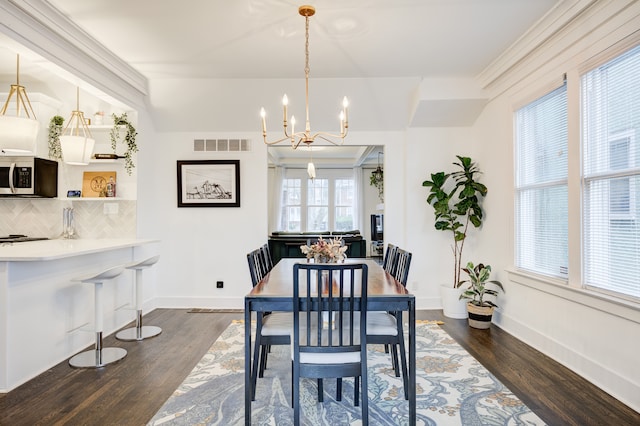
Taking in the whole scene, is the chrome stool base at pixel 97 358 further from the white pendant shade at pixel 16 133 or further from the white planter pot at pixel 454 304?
the white planter pot at pixel 454 304

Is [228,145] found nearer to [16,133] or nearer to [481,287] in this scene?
[16,133]

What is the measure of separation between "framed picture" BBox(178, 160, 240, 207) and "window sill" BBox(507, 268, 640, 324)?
11.5 feet

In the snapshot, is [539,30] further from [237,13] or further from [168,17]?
[168,17]

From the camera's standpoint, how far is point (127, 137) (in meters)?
4.32

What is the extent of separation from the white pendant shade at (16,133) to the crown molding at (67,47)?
572 millimetres

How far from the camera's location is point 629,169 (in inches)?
94.3

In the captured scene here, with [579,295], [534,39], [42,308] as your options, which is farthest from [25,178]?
[579,295]

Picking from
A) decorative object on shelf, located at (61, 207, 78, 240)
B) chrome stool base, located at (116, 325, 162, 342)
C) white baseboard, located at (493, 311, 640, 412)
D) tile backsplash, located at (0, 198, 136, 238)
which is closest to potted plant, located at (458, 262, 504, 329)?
white baseboard, located at (493, 311, 640, 412)

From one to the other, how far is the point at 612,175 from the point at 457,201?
2.25m

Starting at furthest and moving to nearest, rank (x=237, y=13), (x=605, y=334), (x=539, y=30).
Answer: (x=539, y=30) → (x=237, y=13) → (x=605, y=334)

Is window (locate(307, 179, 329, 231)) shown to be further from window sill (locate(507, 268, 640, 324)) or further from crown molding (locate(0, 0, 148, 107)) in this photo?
window sill (locate(507, 268, 640, 324))

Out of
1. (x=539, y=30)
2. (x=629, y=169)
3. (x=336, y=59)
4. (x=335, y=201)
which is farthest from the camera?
(x=335, y=201)

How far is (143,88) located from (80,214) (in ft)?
5.61

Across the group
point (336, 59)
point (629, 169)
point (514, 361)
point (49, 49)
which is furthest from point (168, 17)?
point (514, 361)
